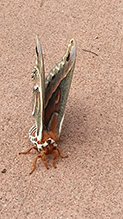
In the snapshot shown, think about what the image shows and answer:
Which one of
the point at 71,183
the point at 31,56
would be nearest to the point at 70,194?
the point at 71,183

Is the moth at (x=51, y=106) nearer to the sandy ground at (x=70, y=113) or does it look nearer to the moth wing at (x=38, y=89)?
the moth wing at (x=38, y=89)

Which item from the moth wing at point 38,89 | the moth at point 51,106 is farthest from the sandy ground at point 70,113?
the moth wing at point 38,89

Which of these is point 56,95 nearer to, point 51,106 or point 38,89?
point 51,106

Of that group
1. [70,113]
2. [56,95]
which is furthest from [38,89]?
[70,113]

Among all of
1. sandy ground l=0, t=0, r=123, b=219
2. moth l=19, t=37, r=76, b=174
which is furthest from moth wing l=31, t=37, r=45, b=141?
sandy ground l=0, t=0, r=123, b=219

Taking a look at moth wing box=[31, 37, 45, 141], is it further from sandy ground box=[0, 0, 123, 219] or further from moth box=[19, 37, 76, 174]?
sandy ground box=[0, 0, 123, 219]

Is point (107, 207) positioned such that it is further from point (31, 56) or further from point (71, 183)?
point (31, 56)
